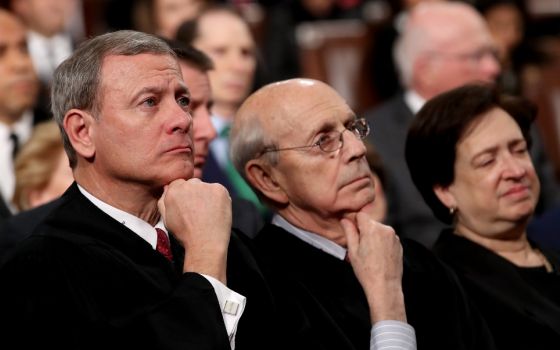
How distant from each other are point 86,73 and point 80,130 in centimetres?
12

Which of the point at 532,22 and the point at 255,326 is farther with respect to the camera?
the point at 532,22

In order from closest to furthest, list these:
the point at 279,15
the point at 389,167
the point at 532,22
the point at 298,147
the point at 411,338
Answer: the point at 411,338
the point at 298,147
the point at 389,167
the point at 279,15
the point at 532,22

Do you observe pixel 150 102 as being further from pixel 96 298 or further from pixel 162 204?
pixel 96 298

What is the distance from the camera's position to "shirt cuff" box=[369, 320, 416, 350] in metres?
2.57

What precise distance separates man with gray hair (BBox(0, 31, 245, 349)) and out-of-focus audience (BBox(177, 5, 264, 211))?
1.81 metres

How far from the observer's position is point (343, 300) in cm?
274

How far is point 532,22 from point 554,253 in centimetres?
437

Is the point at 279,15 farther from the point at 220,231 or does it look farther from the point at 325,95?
the point at 220,231

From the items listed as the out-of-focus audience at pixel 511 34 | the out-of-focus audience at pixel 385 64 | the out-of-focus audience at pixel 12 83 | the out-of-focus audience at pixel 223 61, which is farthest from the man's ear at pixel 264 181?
the out-of-focus audience at pixel 511 34

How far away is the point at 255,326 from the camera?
2504 millimetres

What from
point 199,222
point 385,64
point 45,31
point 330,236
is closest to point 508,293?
point 330,236

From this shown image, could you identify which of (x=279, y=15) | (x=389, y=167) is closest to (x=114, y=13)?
(x=279, y=15)

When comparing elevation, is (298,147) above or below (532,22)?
above

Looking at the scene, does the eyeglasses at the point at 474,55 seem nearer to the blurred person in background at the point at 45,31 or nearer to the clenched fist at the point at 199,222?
the blurred person in background at the point at 45,31
